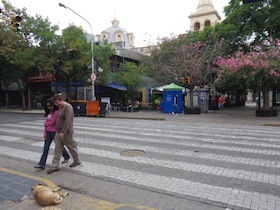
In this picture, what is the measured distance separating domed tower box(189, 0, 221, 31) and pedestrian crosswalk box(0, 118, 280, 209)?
55150mm

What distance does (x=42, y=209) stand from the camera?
3.76 m

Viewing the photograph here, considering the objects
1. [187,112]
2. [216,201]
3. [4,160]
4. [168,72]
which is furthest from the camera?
[168,72]

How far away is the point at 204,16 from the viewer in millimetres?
59562

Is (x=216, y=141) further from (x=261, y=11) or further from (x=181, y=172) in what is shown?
(x=261, y=11)

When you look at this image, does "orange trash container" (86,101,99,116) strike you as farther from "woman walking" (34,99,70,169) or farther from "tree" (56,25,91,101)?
Answer: "woman walking" (34,99,70,169)

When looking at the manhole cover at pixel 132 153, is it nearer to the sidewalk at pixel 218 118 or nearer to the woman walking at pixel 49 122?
the woman walking at pixel 49 122

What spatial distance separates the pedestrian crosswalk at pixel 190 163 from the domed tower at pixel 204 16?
5515 cm

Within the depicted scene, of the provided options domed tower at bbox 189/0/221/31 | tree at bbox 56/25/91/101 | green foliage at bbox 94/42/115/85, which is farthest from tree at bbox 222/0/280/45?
domed tower at bbox 189/0/221/31

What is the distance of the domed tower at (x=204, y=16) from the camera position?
58.5m

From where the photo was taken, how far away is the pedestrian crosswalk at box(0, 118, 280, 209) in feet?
13.9

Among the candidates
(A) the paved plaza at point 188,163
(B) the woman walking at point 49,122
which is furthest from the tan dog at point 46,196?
(B) the woman walking at point 49,122

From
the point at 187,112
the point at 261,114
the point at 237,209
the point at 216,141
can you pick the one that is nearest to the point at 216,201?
the point at 237,209

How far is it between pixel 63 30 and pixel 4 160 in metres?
17.2

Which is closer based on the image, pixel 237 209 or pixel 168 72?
pixel 237 209
